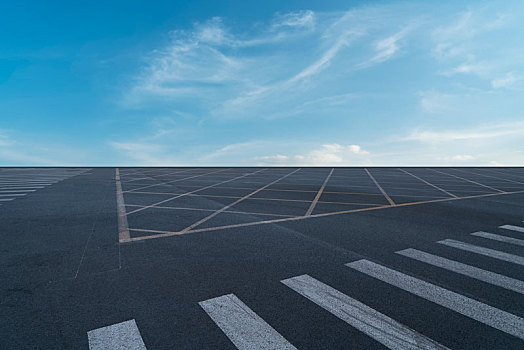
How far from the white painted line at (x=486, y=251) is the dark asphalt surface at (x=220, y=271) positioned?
0.27 m

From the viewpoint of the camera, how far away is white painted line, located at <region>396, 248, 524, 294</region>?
4176mm

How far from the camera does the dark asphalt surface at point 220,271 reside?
295cm

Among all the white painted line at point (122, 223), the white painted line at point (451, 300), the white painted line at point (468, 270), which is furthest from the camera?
the white painted line at point (122, 223)

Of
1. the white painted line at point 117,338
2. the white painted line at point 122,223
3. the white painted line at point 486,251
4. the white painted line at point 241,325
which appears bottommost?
the white painted line at point 117,338

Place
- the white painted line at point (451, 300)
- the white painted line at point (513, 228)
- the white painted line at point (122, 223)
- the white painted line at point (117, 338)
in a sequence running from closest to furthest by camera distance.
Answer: the white painted line at point (117, 338), the white painted line at point (451, 300), the white painted line at point (122, 223), the white painted line at point (513, 228)

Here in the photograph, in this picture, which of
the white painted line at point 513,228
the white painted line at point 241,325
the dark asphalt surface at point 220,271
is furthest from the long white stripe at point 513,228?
the white painted line at point 241,325

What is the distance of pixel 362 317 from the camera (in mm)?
3186

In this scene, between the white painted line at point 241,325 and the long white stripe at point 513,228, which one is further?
the long white stripe at point 513,228

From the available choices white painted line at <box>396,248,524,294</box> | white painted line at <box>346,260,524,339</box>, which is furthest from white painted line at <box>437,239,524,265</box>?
white painted line at <box>346,260,524,339</box>

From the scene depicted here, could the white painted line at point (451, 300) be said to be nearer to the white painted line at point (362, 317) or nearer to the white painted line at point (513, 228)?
the white painted line at point (362, 317)

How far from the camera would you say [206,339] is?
9.18ft

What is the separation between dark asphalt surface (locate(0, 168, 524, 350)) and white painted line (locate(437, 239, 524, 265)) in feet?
0.89

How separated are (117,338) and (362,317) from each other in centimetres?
254

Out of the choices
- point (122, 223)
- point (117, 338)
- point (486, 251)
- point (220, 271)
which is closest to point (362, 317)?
point (220, 271)
